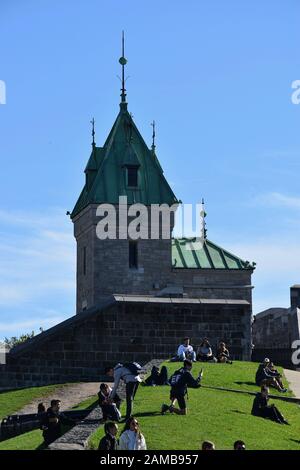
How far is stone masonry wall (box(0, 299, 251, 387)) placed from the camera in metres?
44.9

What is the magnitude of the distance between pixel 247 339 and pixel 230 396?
11.3 m

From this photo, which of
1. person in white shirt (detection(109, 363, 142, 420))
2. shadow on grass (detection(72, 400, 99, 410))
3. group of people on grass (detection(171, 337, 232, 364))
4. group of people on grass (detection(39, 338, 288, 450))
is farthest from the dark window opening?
person in white shirt (detection(109, 363, 142, 420))

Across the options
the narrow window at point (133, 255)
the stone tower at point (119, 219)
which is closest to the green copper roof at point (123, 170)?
the stone tower at point (119, 219)

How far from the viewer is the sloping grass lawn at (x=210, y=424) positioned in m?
28.1

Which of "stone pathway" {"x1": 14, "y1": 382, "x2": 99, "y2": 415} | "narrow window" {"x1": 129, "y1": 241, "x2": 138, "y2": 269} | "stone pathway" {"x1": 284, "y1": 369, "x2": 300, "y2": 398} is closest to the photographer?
"stone pathway" {"x1": 14, "y1": 382, "x2": 99, "y2": 415}

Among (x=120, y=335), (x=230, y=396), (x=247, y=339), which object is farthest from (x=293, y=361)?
(x=230, y=396)

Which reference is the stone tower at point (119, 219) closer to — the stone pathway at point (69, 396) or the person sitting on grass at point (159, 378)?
the stone pathway at point (69, 396)

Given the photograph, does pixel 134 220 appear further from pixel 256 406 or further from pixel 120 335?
pixel 256 406

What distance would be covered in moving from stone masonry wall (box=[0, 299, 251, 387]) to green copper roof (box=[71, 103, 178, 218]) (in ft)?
62.3

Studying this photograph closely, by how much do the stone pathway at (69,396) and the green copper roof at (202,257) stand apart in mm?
24282

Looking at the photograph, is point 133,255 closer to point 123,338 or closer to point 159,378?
point 123,338

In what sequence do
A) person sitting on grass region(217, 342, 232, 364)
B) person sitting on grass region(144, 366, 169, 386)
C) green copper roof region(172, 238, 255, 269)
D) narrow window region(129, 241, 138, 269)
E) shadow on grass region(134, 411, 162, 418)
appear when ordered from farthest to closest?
1. green copper roof region(172, 238, 255, 269)
2. narrow window region(129, 241, 138, 269)
3. person sitting on grass region(217, 342, 232, 364)
4. person sitting on grass region(144, 366, 169, 386)
5. shadow on grass region(134, 411, 162, 418)

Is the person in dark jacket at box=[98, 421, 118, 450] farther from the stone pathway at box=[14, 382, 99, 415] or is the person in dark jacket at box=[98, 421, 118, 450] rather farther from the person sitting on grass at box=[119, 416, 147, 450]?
the stone pathway at box=[14, 382, 99, 415]
